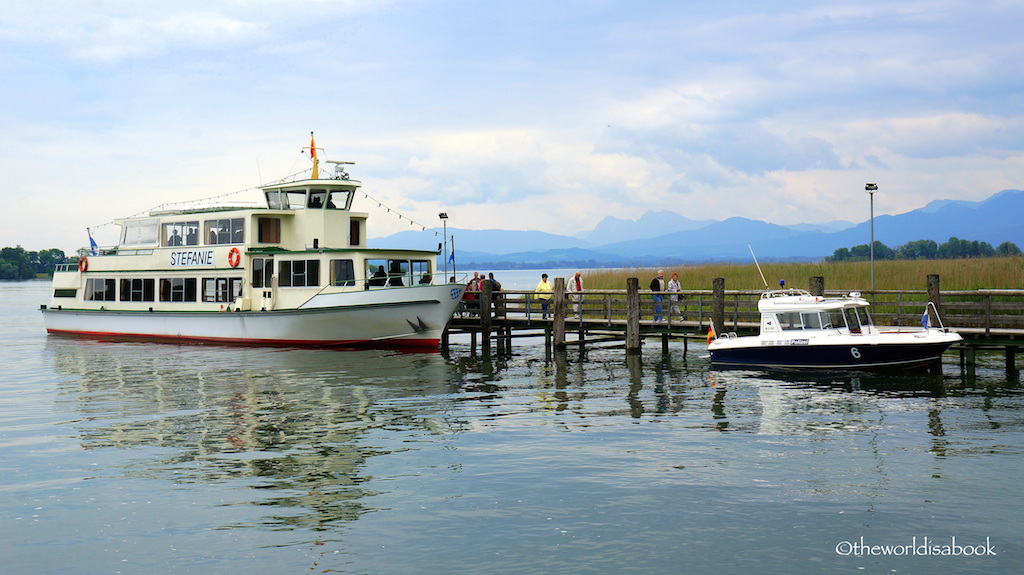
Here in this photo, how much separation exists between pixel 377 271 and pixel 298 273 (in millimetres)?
2933

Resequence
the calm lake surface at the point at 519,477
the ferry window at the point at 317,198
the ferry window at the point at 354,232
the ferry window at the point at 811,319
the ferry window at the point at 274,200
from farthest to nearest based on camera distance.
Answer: the ferry window at the point at 354,232 < the ferry window at the point at 274,200 < the ferry window at the point at 317,198 < the ferry window at the point at 811,319 < the calm lake surface at the point at 519,477

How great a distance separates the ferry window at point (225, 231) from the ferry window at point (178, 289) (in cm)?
190

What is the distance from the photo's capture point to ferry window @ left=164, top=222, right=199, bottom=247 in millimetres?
34781

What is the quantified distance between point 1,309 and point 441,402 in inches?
2330

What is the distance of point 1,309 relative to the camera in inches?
2623

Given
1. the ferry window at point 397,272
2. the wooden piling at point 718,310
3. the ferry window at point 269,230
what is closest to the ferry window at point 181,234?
the ferry window at point 269,230

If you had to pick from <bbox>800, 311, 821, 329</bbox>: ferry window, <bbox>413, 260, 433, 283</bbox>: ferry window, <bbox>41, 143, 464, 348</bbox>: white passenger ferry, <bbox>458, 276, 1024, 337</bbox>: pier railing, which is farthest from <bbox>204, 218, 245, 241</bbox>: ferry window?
<bbox>800, 311, 821, 329</bbox>: ferry window

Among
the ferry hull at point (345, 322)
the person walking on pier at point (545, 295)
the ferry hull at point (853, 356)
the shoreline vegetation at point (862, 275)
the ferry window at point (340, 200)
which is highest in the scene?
the ferry window at point (340, 200)

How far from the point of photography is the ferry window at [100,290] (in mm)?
38031

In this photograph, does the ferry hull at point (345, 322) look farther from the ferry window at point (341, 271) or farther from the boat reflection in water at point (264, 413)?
the ferry window at point (341, 271)

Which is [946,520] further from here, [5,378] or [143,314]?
[143,314]

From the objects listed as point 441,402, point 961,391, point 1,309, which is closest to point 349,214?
point 441,402

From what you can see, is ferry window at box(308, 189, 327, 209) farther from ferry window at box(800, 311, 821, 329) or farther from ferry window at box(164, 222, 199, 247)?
ferry window at box(800, 311, 821, 329)

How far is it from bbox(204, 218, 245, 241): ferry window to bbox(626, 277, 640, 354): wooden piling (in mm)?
14763
